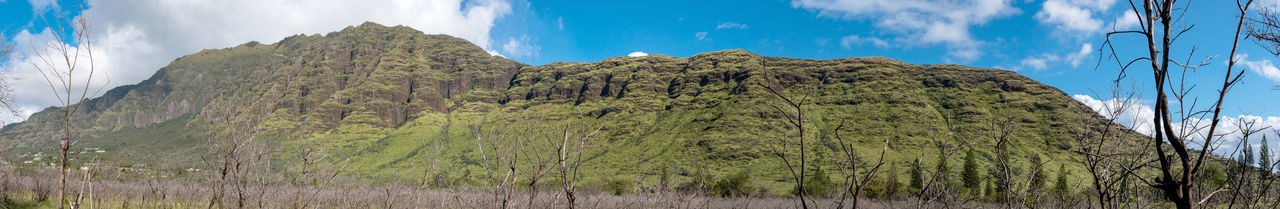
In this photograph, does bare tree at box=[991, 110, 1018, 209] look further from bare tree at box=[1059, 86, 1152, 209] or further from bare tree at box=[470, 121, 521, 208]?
bare tree at box=[470, 121, 521, 208]

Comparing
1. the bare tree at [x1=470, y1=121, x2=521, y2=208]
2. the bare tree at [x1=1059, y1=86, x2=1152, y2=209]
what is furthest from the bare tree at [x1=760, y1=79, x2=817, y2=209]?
the bare tree at [x1=470, y1=121, x2=521, y2=208]

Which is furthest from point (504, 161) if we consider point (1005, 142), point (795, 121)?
point (1005, 142)

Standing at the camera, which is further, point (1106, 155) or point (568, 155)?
point (568, 155)

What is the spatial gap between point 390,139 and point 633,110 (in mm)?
75511

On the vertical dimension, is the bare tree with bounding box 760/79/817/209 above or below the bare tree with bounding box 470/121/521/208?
above

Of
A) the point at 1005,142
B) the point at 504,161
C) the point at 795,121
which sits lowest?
the point at 504,161

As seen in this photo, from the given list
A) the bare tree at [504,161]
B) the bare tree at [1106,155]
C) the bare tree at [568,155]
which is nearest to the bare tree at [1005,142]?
the bare tree at [1106,155]

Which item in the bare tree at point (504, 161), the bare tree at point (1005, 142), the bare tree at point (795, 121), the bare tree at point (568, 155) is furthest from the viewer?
the bare tree at point (504, 161)

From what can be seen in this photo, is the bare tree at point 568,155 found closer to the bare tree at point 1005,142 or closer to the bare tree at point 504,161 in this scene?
the bare tree at point 504,161

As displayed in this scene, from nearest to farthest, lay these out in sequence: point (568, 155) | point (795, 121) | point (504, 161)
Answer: point (795, 121), point (568, 155), point (504, 161)

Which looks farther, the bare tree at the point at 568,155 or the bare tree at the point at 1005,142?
the bare tree at the point at 1005,142

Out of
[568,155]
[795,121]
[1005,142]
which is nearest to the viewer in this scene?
[795,121]

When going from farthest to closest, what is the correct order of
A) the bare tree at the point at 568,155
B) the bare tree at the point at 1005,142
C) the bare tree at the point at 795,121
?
the bare tree at the point at 1005,142
the bare tree at the point at 568,155
the bare tree at the point at 795,121

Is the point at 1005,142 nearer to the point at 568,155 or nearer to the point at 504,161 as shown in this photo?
the point at 568,155
